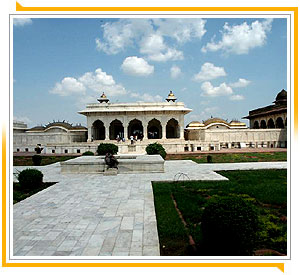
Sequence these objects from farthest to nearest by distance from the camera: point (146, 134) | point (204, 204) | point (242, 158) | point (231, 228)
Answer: point (146, 134) < point (242, 158) < point (204, 204) < point (231, 228)

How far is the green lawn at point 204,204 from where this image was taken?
418 centimetres

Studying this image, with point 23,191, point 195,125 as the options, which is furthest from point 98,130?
point 23,191

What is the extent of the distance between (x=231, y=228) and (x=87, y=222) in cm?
327

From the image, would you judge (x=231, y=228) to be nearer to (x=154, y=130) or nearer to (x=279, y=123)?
(x=279, y=123)

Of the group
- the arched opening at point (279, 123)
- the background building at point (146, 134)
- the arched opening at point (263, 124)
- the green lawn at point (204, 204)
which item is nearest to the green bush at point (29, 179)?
the green lawn at point (204, 204)

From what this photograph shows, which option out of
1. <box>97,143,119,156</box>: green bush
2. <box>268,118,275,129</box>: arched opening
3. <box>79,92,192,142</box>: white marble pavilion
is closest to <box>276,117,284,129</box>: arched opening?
<box>268,118,275,129</box>: arched opening

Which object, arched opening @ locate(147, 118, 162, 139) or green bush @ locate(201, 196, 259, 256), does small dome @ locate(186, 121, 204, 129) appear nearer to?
arched opening @ locate(147, 118, 162, 139)

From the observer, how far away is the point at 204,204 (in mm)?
6543

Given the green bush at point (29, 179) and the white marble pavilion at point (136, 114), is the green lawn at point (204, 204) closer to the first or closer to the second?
the green bush at point (29, 179)

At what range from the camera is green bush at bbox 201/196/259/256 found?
320 centimetres

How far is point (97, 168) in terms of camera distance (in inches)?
480

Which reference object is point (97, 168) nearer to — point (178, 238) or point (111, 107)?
point (178, 238)

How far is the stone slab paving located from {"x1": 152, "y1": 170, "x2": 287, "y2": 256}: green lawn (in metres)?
0.28
